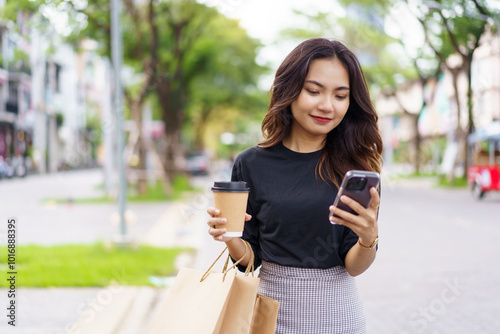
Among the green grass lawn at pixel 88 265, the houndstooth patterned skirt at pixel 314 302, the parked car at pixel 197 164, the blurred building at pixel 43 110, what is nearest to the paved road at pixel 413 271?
the green grass lawn at pixel 88 265

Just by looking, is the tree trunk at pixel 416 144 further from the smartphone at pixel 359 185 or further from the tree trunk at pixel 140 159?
the smartphone at pixel 359 185

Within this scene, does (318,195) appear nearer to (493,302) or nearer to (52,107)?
(493,302)

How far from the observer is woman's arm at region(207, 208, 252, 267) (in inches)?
67.8

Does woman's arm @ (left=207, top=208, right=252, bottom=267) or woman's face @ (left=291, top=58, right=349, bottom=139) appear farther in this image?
woman's face @ (left=291, top=58, right=349, bottom=139)

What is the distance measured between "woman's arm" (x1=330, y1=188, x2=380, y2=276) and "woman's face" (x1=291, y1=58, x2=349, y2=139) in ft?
1.31

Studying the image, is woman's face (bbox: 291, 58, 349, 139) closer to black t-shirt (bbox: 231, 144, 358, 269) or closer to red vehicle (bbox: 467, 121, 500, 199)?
black t-shirt (bbox: 231, 144, 358, 269)

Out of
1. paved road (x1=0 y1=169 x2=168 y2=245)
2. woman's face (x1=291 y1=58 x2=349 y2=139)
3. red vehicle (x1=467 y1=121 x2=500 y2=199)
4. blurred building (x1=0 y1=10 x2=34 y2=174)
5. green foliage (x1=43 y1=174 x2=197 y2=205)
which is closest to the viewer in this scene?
woman's face (x1=291 y1=58 x2=349 y2=139)

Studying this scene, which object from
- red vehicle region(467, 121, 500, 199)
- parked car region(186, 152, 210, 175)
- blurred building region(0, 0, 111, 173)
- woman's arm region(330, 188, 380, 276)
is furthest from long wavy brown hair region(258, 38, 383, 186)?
parked car region(186, 152, 210, 175)

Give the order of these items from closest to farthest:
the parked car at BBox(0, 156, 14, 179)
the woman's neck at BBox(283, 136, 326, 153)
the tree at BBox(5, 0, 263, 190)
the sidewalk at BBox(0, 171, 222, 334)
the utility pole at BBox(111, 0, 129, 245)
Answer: the woman's neck at BBox(283, 136, 326, 153) < the sidewalk at BBox(0, 171, 222, 334) < the utility pole at BBox(111, 0, 129, 245) < the tree at BBox(5, 0, 263, 190) < the parked car at BBox(0, 156, 14, 179)

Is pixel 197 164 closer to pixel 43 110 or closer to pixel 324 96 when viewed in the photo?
pixel 43 110

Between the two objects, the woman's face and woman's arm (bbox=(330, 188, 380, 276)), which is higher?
the woman's face

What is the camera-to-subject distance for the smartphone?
1551mm

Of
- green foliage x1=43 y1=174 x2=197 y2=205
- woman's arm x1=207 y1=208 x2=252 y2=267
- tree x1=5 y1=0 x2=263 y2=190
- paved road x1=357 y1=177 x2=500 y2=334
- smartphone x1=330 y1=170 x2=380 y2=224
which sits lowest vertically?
green foliage x1=43 y1=174 x2=197 y2=205

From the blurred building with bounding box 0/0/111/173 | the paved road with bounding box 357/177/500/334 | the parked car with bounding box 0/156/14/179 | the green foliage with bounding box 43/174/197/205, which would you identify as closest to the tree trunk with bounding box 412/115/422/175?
the green foliage with bounding box 43/174/197/205
